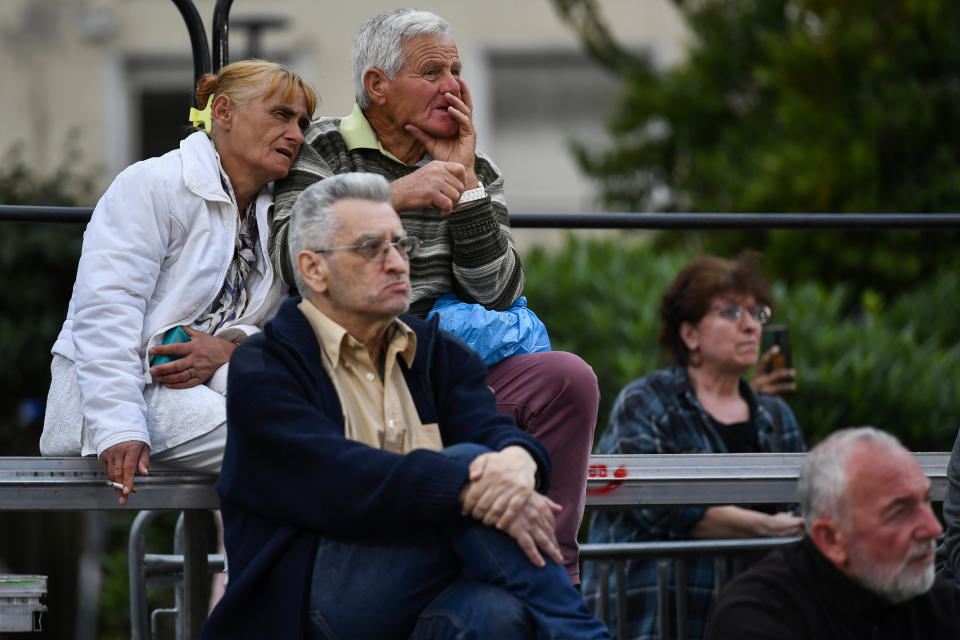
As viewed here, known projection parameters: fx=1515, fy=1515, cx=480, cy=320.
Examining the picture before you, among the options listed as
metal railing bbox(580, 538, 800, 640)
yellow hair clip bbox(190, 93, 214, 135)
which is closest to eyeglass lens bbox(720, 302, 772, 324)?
metal railing bbox(580, 538, 800, 640)

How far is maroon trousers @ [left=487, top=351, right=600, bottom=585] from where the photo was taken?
3656 mm

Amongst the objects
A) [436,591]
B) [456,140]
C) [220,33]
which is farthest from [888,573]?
[220,33]

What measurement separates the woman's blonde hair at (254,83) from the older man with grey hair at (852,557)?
164 centimetres

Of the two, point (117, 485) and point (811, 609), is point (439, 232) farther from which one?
point (811, 609)

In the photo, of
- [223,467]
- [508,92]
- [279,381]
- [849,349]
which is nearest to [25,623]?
[223,467]

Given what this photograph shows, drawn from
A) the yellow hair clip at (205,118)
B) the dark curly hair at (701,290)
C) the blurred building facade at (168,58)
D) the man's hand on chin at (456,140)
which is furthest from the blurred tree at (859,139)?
the yellow hair clip at (205,118)

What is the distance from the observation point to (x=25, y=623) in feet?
11.8

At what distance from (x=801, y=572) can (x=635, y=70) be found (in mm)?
8749

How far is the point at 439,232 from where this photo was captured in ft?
12.7

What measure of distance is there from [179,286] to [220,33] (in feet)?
3.24

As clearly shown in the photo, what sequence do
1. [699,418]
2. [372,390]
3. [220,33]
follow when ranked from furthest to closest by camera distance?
1. [699,418]
2. [220,33]
3. [372,390]

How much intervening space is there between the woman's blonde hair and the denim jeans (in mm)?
1195

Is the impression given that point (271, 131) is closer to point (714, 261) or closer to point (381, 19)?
point (381, 19)

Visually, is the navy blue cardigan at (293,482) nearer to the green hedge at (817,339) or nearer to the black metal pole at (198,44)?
the black metal pole at (198,44)
